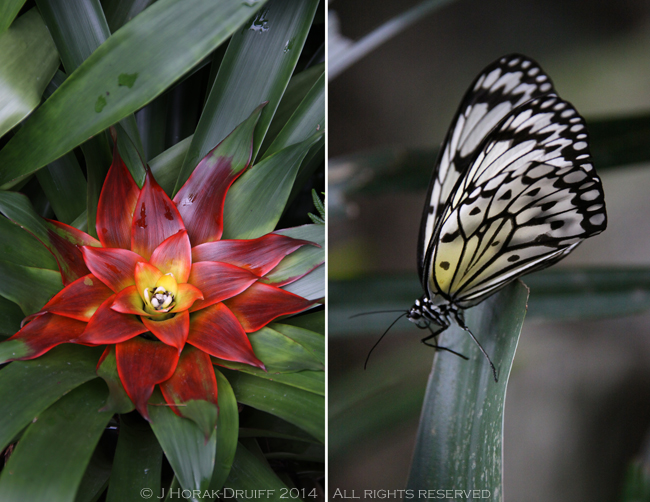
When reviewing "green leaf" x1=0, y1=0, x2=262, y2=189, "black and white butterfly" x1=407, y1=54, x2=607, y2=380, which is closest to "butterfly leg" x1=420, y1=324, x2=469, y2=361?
"black and white butterfly" x1=407, y1=54, x2=607, y2=380

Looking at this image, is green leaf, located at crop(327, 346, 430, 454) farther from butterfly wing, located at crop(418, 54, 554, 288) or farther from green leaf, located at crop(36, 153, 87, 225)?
green leaf, located at crop(36, 153, 87, 225)

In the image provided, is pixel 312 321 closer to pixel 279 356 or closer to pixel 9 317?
pixel 279 356

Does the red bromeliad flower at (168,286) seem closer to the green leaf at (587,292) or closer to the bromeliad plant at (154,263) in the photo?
the bromeliad plant at (154,263)

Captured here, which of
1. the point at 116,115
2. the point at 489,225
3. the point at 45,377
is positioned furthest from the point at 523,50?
the point at 45,377

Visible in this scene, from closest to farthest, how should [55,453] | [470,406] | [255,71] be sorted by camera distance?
[55,453], [470,406], [255,71]

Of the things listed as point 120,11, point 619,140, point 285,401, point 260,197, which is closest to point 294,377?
point 285,401

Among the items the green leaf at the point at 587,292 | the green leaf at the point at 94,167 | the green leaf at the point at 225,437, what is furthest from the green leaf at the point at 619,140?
the green leaf at the point at 94,167
